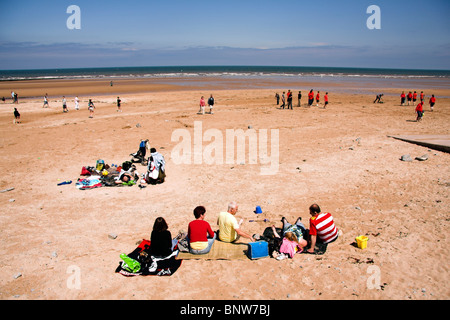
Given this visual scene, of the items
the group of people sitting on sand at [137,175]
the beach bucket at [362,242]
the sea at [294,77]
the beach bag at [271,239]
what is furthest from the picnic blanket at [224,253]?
the sea at [294,77]

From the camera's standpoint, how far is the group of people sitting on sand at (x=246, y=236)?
237 inches

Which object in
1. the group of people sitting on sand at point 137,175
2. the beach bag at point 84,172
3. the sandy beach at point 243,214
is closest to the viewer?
the sandy beach at point 243,214

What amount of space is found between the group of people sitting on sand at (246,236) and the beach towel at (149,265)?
0.46 ft

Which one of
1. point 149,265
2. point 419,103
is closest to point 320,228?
point 149,265

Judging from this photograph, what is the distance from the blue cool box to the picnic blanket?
198 mm

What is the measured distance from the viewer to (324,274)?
5602 mm

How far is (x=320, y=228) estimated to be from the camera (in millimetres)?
6293

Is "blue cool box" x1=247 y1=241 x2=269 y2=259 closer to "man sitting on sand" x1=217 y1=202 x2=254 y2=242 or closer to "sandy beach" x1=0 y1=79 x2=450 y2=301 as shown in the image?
"sandy beach" x1=0 y1=79 x2=450 y2=301

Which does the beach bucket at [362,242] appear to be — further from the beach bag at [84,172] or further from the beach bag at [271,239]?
the beach bag at [84,172]

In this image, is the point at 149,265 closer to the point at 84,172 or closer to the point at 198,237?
the point at 198,237

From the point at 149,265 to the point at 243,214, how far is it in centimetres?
318
